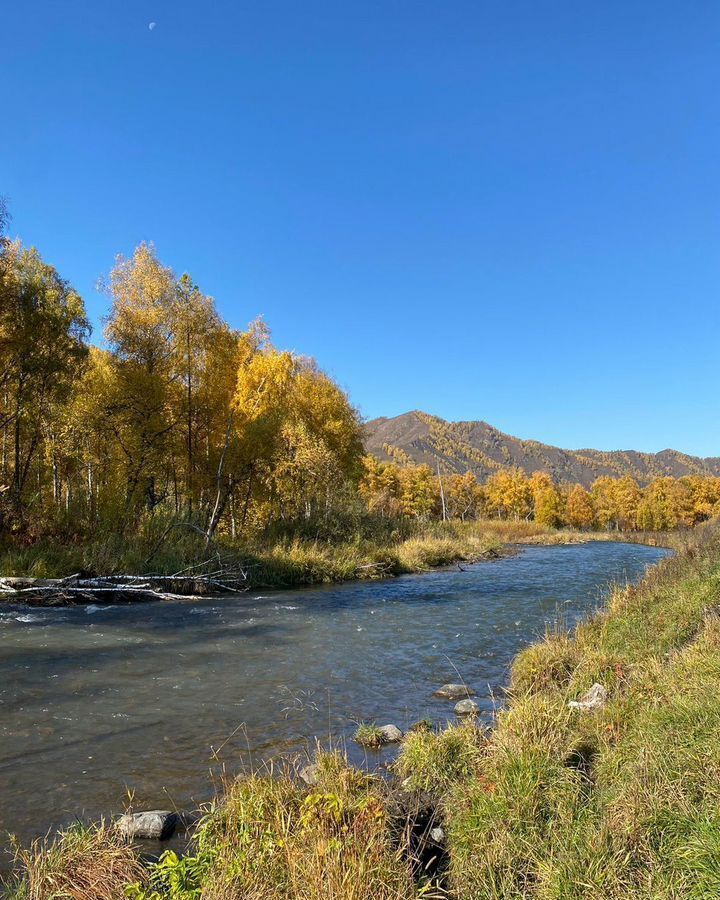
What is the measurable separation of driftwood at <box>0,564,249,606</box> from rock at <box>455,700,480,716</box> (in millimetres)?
11367

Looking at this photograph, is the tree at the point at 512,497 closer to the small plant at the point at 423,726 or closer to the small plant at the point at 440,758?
the small plant at the point at 423,726

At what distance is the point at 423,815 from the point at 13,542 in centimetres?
1889

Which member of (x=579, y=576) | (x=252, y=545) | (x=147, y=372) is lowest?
(x=579, y=576)

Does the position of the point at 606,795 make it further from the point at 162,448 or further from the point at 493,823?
the point at 162,448

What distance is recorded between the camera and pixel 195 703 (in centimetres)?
823

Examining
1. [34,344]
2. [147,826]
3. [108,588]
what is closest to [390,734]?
[147,826]

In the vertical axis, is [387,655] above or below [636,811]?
below

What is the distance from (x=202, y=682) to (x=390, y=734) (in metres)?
3.69

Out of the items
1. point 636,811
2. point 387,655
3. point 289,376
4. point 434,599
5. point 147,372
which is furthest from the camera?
point 289,376

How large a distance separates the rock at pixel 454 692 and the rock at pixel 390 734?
6.13ft

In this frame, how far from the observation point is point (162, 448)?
23.9m

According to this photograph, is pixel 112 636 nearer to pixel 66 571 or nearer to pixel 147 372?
pixel 66 571

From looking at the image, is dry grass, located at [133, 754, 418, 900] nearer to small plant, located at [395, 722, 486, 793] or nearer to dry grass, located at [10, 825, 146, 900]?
dry grass, located at [10, 825, 146, 900]

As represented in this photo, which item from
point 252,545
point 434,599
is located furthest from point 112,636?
point 252,545
